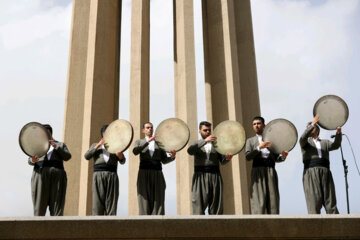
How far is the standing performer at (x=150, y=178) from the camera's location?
26.9 feet

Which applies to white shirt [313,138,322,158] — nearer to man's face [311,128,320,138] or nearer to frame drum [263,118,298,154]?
man's face [311,128,320,138]

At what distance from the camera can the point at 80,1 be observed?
48.1ft

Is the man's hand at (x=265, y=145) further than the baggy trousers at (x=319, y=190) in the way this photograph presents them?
No

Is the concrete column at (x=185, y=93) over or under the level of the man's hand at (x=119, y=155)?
over

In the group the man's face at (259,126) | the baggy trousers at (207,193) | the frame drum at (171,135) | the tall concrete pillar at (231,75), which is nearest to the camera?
the baggy trousers at (207,193)

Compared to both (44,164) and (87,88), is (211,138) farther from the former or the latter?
(87,88)

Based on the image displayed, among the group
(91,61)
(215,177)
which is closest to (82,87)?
(91,61)

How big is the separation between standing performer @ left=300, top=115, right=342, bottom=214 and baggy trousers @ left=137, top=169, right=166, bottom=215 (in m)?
2.51

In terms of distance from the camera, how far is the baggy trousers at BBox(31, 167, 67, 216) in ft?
26.8

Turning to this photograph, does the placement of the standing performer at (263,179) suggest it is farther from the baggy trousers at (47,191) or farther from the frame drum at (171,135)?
the baggy trousers at (47,191)

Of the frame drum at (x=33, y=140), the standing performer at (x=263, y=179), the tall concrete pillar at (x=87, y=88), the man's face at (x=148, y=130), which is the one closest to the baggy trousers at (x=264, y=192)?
the standing performer at (x=263, y=179)

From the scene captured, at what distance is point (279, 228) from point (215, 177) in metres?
2.00

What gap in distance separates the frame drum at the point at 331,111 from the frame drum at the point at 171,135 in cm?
236

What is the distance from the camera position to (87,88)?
42.3 feet
